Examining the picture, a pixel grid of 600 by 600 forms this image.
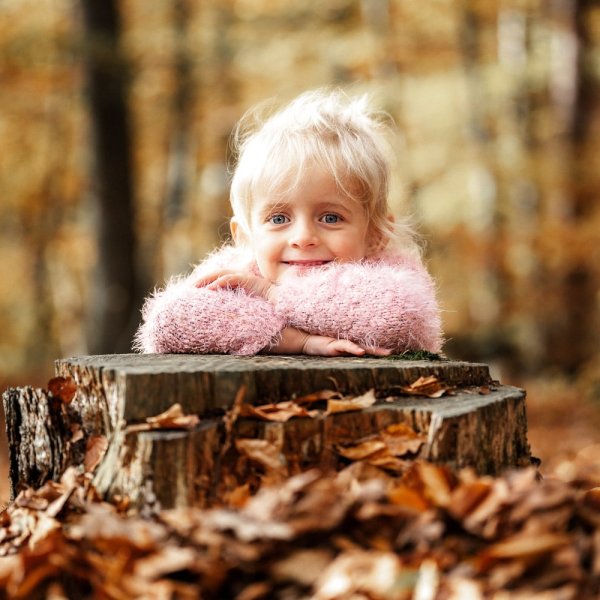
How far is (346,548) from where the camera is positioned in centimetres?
147

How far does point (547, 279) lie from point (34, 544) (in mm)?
10085

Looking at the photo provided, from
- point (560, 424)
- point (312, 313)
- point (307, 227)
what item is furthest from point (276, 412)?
point (560, 424)

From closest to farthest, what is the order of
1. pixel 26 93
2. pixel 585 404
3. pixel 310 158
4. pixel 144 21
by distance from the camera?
pixel 310 158
pixel 585 404
pixel 26 93
pixel 144 21

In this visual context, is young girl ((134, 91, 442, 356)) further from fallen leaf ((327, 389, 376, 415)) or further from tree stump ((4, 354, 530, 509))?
fallen leaf ((327, 389, 376, 415))

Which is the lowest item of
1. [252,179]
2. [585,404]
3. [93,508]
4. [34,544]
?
[585,404]

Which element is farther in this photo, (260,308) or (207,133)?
(207,133)

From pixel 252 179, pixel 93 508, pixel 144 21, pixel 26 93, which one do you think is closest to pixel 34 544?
pixel 93 508

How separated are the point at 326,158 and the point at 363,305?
0.55 m

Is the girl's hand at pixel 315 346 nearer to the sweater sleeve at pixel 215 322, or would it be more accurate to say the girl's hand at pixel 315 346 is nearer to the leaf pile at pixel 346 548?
the sweater sleeve at pixel 215 322

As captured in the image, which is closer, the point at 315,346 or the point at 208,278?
the point at 315,346

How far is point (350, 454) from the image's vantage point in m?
1.84

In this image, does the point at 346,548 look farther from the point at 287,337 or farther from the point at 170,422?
the point at 287,337

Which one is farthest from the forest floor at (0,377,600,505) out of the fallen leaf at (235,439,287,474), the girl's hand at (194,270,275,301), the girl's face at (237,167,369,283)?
the fallen leaf at (235,439,287,474)

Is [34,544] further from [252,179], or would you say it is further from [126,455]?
[252,179]
